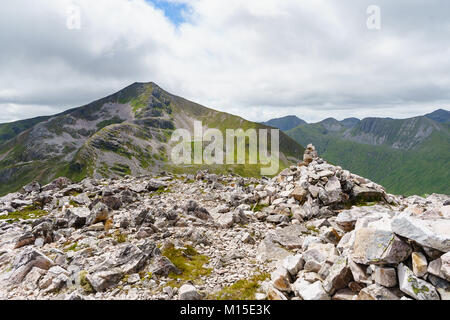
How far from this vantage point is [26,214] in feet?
92.9

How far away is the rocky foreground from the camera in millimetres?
9820

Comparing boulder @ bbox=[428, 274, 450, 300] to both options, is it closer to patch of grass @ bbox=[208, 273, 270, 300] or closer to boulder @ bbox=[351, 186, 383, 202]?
patch of grass @ bbox=[208, 273, 270, 300]

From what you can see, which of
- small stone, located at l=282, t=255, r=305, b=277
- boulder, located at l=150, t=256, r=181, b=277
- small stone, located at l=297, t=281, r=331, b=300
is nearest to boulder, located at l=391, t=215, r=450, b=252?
small stone, located at l=297, t=281, r=331, b=300

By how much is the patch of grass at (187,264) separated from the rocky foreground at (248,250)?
0.06 m

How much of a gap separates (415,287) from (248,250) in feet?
33.7

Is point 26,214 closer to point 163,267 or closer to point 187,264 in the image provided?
point 163,267

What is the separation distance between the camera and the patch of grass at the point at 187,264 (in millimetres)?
13097

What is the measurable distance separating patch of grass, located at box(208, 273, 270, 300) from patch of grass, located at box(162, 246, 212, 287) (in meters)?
1.79

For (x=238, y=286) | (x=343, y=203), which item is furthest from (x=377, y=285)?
(x=343, y=203)

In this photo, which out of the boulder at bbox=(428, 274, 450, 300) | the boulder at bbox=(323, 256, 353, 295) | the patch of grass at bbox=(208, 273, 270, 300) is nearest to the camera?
the boulder at bbox=(428, 274, 450, 300)

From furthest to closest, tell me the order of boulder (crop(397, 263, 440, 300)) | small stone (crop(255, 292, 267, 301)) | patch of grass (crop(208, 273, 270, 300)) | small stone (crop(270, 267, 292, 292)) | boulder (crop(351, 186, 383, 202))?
boulder (crop(351, 186, 383, 202)) < patch of grass (crop(208, 273, 270, 300)) < small stone (crop(270, 267, 292, 292)) < small stone (crop(255, 292, 267, 301)) < boulder (crop(397, 263, 440, 300))

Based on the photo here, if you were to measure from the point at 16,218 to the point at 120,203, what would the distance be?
10973 millimetres

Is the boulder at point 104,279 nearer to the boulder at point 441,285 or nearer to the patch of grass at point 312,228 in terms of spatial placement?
the boulder at point 441,285

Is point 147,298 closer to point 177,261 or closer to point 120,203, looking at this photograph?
point 177,261
